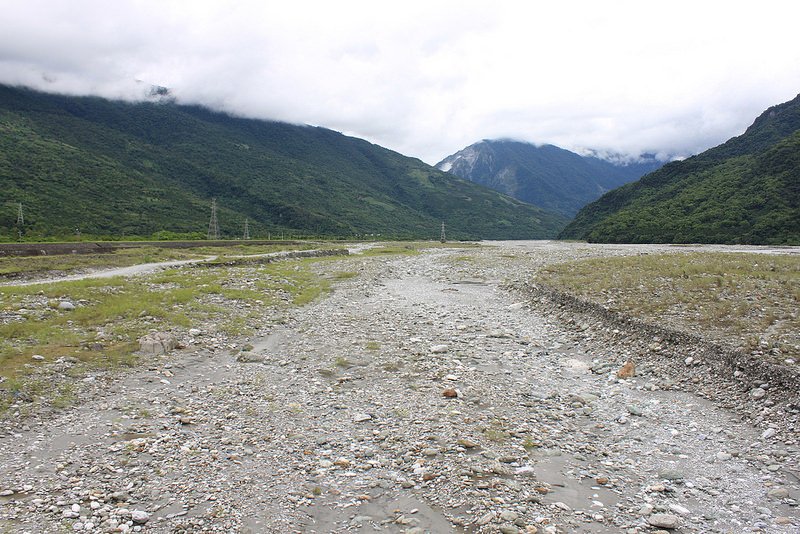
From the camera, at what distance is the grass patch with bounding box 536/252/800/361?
12259mm

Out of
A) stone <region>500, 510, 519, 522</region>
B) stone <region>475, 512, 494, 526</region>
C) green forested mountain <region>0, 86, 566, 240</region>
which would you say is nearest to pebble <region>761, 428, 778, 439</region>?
stone <region>500, 510, 519, 522</region>

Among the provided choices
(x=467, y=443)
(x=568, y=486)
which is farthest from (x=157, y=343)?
(x=568, y=486)

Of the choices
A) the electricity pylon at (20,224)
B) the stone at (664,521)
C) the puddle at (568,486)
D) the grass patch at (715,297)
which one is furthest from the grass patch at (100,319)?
the electricity pylon at (20,224)

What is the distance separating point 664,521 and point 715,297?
12566 mm

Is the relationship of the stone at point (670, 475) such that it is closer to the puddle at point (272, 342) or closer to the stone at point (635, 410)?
the stone at point (635, 410)

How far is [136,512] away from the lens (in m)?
6.32

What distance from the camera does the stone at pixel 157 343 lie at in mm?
14104

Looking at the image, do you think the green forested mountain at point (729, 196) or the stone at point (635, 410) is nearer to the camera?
the stone at point (635, 410)

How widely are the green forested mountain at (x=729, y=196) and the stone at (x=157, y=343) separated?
83167 millimetres

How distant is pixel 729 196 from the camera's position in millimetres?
89312

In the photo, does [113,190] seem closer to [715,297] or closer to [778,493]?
[715,297]

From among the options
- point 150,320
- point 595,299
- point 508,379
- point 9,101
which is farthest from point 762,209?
point 9,101

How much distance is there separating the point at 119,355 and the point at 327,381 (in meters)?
6.33

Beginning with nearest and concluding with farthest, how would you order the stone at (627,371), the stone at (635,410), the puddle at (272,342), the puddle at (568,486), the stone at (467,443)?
the puddle at (568,486) < the stone at (467,443) < the stone at (635,410) < the stone at (627,371) < the puddle at (272,342)
